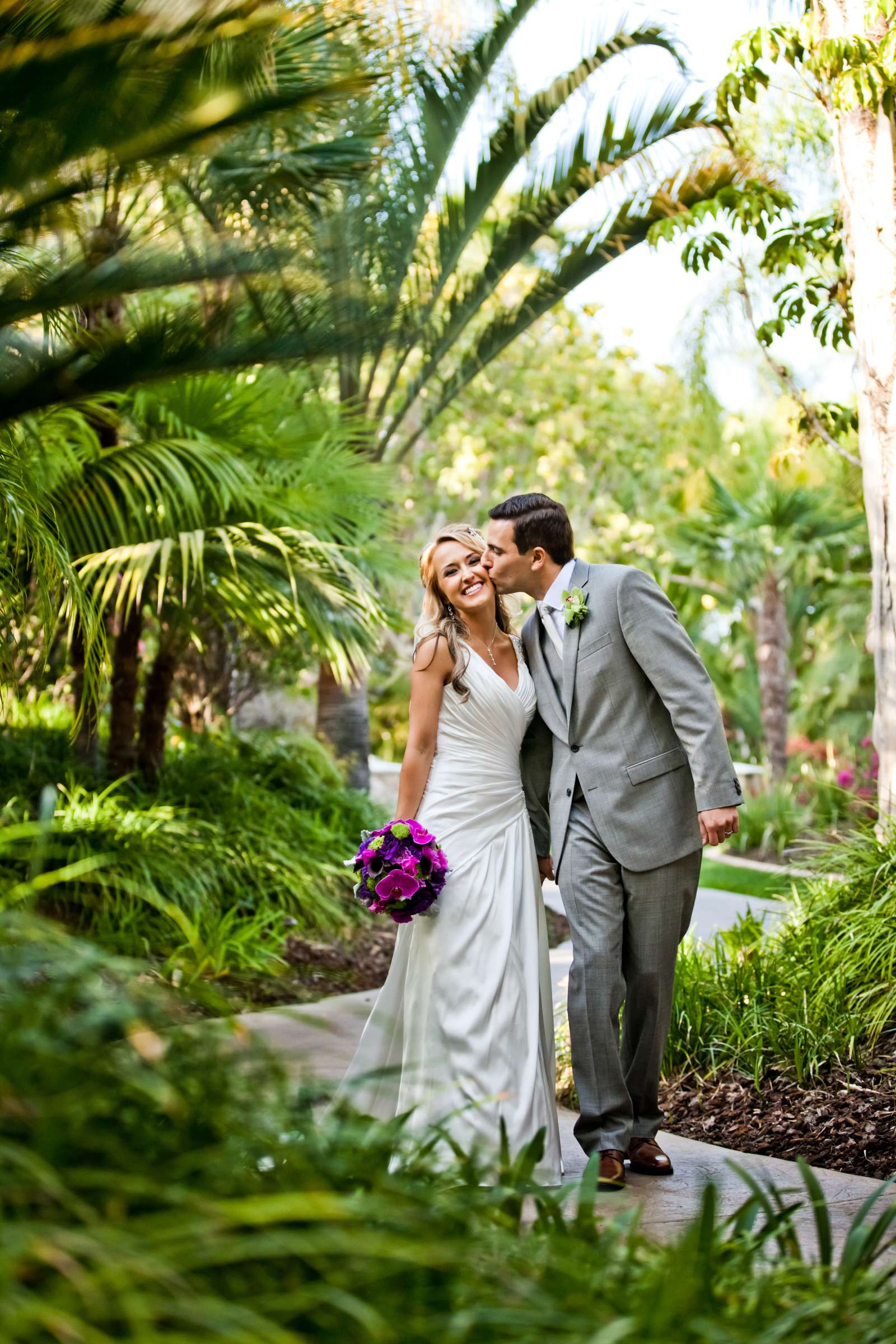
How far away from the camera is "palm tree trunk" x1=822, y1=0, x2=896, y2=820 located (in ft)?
18.3

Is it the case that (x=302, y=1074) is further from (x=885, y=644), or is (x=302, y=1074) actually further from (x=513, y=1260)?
(x=885, y=644)

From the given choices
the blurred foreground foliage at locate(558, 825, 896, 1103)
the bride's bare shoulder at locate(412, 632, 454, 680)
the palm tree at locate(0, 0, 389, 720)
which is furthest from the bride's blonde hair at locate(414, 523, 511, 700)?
the blurred foreground foliage at locate(558, 825, 896, 1103)

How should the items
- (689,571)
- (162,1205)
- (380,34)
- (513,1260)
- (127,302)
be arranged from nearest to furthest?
(162,1205)
(513,1260)
(127,302)
(380,34)
(689,571)

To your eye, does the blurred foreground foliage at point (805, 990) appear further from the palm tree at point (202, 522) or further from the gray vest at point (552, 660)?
the palm tree at point (202, 522)

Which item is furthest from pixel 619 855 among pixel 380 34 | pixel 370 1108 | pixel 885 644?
pixel 380 34

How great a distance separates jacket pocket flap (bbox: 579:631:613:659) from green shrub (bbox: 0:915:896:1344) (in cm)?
247

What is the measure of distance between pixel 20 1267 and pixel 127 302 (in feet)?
20.1

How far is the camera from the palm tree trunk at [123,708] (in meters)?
7.78

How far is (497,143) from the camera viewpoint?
9.91 metres

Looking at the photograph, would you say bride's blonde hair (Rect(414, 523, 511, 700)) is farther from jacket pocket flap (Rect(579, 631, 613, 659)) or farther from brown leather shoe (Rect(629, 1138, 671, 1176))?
brown leather shoe (Rect(629, 1138, 671, 1176))

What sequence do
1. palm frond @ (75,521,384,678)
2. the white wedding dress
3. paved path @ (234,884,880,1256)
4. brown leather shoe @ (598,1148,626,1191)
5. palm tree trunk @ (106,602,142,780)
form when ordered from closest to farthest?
paved path @ (234,884,880,1256) < brown leather shoe @ (598,1148,626,1191) < the white wedding dress < palm frond @ (75,521,384,678) < palm tree trunk @ (106,602,142,780)

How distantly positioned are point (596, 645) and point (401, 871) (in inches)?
38.8

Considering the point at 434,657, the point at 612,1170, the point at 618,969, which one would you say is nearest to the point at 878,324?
the point at 434,657

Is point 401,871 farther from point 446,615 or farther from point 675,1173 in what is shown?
point 675,1173
